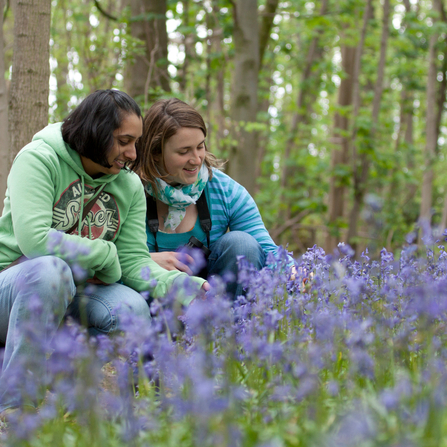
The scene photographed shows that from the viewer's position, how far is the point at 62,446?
1600mm

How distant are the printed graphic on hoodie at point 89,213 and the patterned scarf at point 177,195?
1.44 feet

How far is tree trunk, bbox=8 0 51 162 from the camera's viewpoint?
12.2 ft

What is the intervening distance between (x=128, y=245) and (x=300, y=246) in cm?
918

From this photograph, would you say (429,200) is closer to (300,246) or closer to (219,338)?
(300,246)

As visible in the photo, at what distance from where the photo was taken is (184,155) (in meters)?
3.28

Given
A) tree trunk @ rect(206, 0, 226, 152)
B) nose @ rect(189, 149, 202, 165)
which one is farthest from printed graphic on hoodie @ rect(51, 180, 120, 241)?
tree trunk @ rect(206, 0, 226, 152)

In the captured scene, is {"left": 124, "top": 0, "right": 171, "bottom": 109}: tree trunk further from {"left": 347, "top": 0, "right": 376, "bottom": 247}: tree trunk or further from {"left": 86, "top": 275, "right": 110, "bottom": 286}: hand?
{"left": 86, "top": 275, "right": 110, "bottom": 286}: hand

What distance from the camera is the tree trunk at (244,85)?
291 inches

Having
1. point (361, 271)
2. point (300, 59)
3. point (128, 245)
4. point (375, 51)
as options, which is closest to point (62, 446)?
point (128, 245)

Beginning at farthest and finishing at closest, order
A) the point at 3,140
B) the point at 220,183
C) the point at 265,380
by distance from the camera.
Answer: the point at 3,140 < the point at 220,183 < the point at 265,380

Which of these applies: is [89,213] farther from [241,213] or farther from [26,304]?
[241,213]

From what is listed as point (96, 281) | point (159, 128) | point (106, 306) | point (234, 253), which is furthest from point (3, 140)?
point (234, 253)

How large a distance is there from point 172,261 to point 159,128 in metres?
0.84

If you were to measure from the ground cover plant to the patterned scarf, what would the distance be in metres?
1.04
